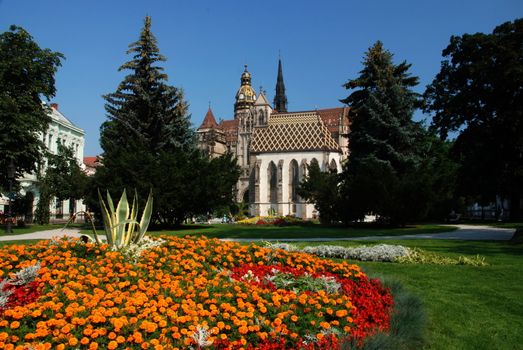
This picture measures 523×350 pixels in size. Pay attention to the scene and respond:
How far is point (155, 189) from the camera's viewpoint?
2641cm

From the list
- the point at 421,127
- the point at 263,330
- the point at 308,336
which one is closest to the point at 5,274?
the point at 263,330

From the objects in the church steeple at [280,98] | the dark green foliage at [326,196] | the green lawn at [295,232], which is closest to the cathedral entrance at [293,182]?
the church steeple at [280,98]

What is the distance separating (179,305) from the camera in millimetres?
5156

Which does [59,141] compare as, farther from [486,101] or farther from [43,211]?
[486,101]

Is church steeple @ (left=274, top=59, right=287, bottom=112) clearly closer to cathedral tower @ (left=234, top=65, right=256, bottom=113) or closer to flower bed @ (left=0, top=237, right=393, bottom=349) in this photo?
cathedral tower @ (left=234, top=65, right=256, bottom=113)

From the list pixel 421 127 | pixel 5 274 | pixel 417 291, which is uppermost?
pixel 421 127

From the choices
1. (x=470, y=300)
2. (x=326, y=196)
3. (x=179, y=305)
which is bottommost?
(x=470, y=300)

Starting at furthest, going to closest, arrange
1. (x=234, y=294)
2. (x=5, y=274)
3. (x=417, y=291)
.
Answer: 1. (x=417, y=291)
2. (x=5, y=274)
3. (x=234, y=294)

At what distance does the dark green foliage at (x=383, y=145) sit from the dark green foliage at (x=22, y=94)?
2187 centimetres

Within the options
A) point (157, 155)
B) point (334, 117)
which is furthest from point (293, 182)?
point (157, 155)

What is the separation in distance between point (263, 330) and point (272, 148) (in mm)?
74797

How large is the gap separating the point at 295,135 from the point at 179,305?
75.8m

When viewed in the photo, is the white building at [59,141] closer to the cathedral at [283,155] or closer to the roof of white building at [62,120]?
the roof of white building at [62,120]

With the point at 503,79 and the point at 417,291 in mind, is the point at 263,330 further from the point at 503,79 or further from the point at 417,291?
the point at 503,79
